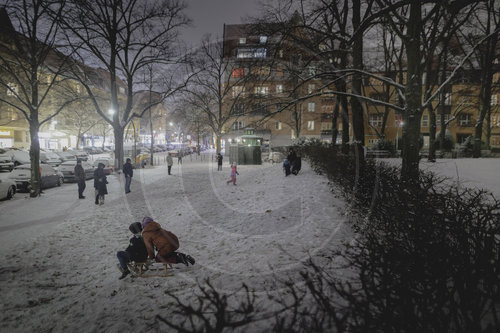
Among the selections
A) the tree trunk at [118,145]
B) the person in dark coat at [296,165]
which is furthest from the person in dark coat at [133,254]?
the tree trunk at [118,145]

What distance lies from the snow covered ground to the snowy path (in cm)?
2

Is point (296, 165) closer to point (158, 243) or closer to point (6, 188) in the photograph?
point (158, 243)

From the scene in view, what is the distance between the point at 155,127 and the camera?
337 feet

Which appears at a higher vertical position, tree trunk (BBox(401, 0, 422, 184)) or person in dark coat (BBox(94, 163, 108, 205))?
tree trunk (BBox(401, 0, 422, 184))

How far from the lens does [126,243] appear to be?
6.79m

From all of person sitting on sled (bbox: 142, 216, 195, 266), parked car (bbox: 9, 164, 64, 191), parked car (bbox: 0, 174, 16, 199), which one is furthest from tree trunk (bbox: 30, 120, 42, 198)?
person sitting on sled (bbox: 142, 216, 195, 266)

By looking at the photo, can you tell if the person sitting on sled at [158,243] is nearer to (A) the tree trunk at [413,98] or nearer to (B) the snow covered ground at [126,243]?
(B) the snow covered ground at [126,243]

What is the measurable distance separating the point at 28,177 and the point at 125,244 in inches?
443

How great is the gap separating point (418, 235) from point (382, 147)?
2565cm

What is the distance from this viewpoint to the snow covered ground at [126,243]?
12.9ft

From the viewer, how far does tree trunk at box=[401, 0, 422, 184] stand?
7227mm

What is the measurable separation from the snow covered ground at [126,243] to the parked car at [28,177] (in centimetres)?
295

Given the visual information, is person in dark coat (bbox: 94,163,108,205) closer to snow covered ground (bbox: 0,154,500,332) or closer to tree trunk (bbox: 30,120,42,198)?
snow covered ground (bbox: 0,154,500,332)

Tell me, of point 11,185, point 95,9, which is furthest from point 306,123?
point 11,185
